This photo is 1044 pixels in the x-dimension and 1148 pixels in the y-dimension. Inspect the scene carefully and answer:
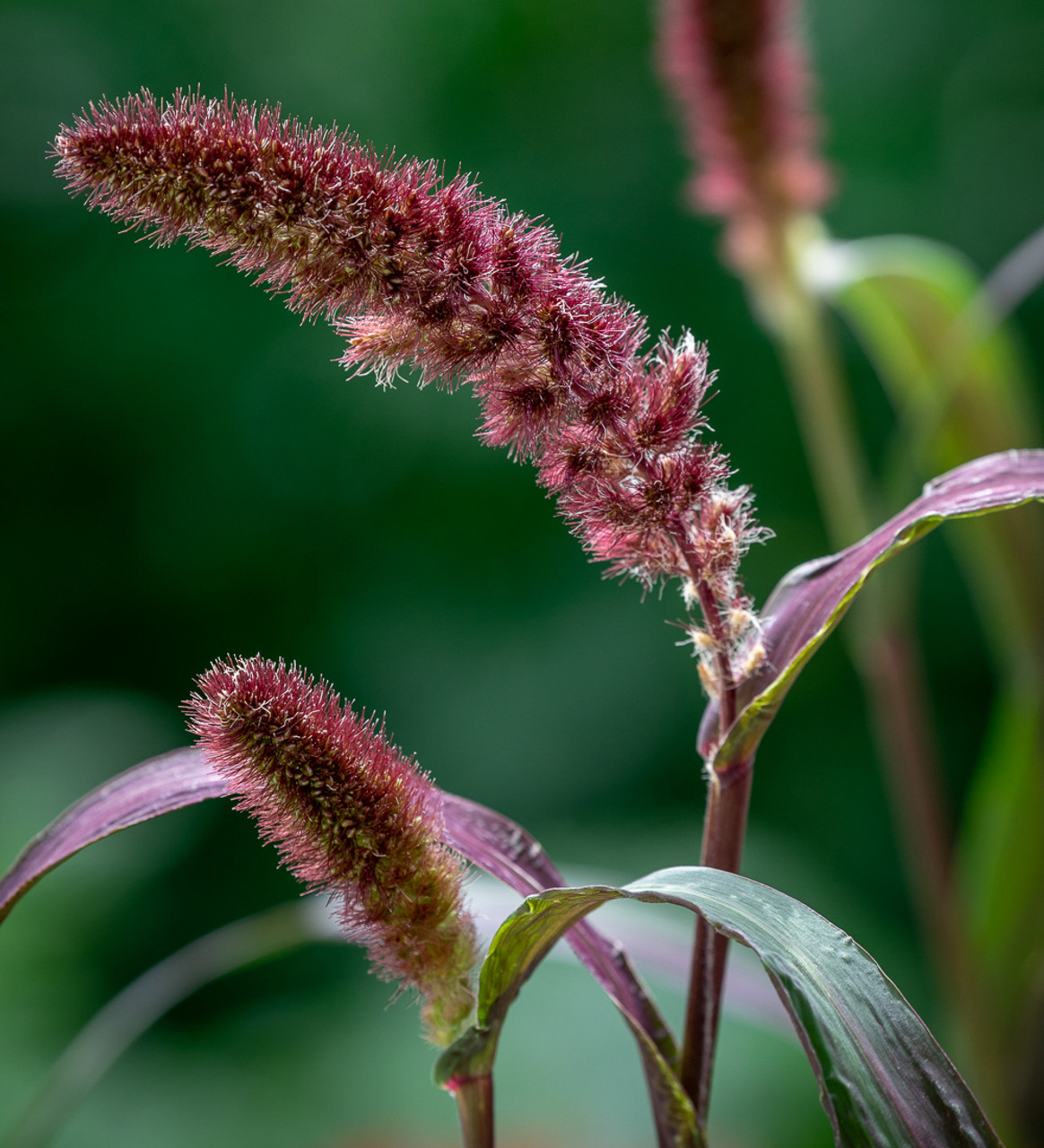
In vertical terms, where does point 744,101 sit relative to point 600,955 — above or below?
above

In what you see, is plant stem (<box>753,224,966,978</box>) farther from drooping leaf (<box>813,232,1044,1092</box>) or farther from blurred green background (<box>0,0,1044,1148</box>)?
blurred green background (<box>0,0,1044,1148</box>)

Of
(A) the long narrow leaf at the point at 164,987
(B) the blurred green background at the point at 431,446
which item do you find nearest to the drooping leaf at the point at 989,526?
→ (A) the long narrow leaf at the point at 164,987

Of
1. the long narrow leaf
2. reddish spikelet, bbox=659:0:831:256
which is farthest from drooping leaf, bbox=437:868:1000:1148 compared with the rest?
reddish spikelet, bbox=659:0:831:256

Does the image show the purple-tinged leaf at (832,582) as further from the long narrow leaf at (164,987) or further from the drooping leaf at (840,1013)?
the long narrow leaf at (164,987)

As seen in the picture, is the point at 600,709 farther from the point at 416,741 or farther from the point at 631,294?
the point at 631,294

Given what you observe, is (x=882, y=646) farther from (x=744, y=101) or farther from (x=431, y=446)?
(x=431, y=446)

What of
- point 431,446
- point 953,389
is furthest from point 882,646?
point 431,446

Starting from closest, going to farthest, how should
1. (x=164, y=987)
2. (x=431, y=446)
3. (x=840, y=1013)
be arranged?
(x=840, y=1013)
(x=164, y=987)
(x=431, y=446)

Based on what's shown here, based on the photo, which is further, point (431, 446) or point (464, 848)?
point (431, 446)
